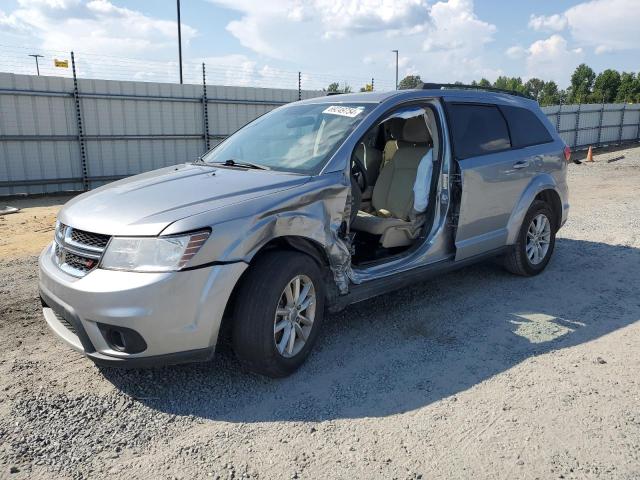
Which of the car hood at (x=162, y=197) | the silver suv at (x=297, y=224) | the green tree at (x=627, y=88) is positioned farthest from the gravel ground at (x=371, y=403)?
the green tree at (x=627, y=88)

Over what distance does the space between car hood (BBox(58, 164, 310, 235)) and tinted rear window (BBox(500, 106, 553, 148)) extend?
9.00ft

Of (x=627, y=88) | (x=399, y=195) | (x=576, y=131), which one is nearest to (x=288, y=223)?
(x=399, y=195)

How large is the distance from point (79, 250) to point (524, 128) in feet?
14.3

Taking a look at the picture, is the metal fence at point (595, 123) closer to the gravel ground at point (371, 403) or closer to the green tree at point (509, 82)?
the gravel ground at point (371, 403)

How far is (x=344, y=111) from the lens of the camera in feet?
13.6

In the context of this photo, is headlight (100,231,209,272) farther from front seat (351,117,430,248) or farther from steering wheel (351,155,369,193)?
steering wheel (351,155,369,193)

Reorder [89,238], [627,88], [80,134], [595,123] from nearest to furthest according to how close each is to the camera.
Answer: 1. [89,238]
2. [80,134]
3. [595,123]
4. [627,88]

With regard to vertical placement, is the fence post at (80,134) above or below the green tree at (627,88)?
below

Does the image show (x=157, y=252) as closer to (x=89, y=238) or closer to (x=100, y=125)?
(x=89, y=238)

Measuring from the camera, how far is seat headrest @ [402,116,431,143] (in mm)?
4766

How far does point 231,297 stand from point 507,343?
210cm

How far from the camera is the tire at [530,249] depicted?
17.3 ft

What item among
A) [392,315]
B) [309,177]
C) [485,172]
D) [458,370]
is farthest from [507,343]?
[309,177]

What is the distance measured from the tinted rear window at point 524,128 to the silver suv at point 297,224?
19 millimetres
